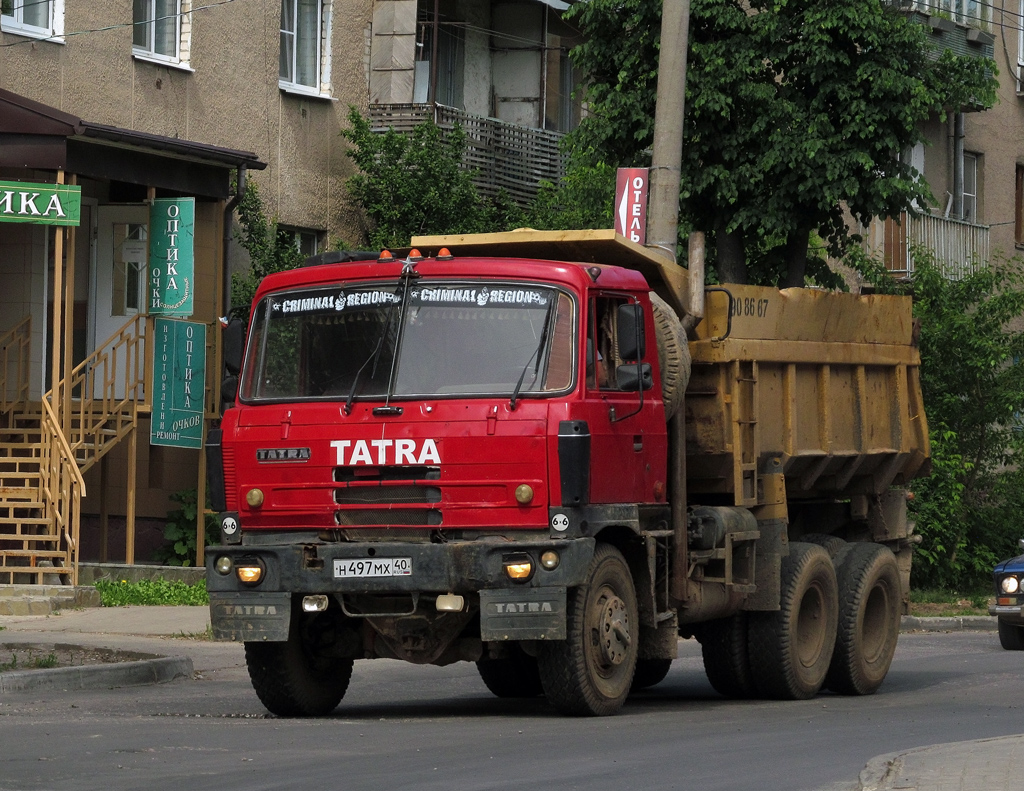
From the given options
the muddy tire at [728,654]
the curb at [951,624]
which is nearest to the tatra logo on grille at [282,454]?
the muddy tire at [728,654]

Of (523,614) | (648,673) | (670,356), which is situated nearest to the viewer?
(523,614)

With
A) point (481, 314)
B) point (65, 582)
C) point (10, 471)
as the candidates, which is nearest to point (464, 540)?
point (481, 314)

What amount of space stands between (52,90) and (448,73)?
25.7ft

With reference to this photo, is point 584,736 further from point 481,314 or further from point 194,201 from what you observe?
point 194,201

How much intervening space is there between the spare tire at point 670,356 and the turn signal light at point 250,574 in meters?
2.70

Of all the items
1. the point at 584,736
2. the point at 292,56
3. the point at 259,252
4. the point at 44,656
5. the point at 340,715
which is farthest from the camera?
the point at 292,56

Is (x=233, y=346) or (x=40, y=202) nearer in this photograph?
(x=233, y=346)

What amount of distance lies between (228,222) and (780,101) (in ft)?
21.7

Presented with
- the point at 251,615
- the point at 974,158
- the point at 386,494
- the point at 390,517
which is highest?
the point at 974,158

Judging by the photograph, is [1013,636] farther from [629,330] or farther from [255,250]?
[255,250]

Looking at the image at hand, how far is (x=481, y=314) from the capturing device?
34.8 feet

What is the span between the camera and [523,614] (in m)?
10.2

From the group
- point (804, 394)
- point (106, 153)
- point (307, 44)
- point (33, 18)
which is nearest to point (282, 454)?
point (804, 394)

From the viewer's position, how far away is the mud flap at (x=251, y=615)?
10.6m
